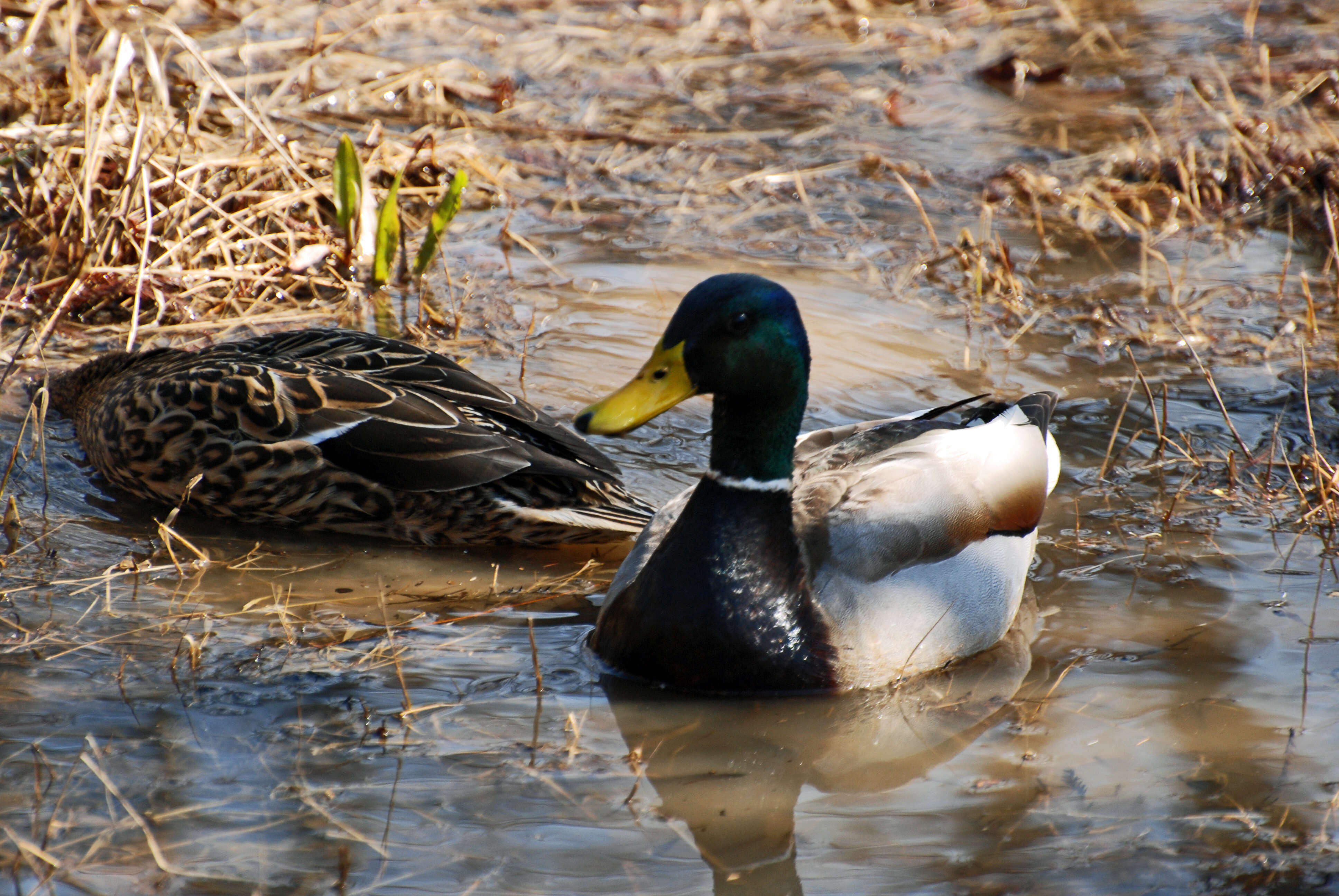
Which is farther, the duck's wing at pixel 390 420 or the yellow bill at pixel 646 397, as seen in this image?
the duck's wing at pixel 390 420

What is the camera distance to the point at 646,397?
11.1 ft

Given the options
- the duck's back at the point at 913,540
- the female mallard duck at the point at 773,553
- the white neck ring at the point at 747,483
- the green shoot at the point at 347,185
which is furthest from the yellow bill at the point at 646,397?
the green shoot at the point at 347,185

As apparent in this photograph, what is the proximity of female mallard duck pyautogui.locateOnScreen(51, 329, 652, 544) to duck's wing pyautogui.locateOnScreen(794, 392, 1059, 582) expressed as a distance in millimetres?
699

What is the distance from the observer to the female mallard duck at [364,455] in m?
4.17

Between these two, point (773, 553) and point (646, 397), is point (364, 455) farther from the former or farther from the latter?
point (773, 553)

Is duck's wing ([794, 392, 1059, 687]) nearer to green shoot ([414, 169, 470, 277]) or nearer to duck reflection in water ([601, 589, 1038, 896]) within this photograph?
duck reflection in water ([601, 589, 1038, 896])

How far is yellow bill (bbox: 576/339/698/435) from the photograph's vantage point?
10.9ft

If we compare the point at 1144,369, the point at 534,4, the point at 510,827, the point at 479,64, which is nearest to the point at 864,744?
the point at 510,827

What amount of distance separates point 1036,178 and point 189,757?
5.47 metres

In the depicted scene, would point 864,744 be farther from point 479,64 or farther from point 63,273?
point 479,64

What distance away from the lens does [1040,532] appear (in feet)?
14.6

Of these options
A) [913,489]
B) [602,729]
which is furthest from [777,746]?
[913,489]

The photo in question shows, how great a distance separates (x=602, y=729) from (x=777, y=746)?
0.40m

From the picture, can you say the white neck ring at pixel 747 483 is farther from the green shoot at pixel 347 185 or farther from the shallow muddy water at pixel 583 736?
the green shoot at pixel 347 185
